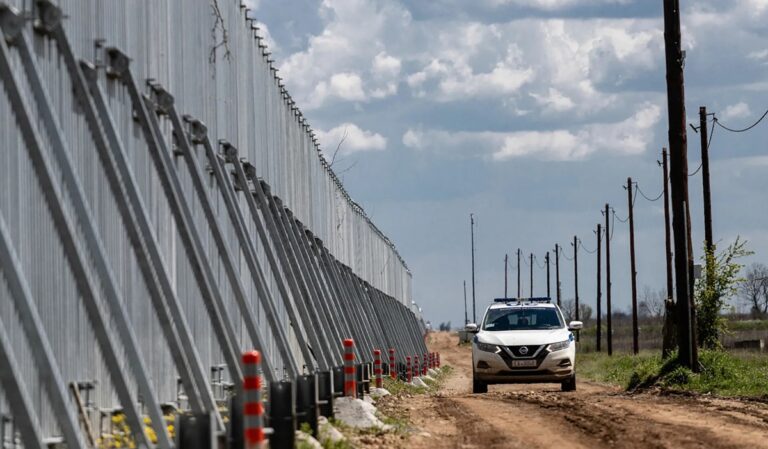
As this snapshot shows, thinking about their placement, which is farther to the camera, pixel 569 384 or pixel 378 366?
pixel 569 384

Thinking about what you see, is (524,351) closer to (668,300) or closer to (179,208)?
(668,300)

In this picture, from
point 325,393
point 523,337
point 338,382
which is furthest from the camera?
point 523,337

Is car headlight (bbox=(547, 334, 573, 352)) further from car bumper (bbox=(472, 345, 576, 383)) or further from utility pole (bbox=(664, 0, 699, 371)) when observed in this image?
utility pole (bbox=(664, 0, 699, 371))

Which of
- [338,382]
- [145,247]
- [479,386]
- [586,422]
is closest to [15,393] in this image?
[145,247]

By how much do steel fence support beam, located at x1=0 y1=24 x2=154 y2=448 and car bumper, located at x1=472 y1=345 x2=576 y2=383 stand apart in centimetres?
1638

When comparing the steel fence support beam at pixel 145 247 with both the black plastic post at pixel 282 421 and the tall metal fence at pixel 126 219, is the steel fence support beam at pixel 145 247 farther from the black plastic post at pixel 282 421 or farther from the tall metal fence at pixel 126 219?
the black plastic post at pixel 282 421

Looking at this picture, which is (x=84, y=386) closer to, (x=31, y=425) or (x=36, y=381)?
(x=36, y=381)

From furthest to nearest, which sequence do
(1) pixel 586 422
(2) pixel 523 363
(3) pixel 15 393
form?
(2) pixel 523 363 < (1) pixel 586 422 < (3) pixel 15 393

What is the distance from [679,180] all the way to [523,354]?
4.68 m

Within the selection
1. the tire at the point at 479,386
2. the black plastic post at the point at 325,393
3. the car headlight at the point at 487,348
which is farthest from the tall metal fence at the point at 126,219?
the tire at the point at 479,386

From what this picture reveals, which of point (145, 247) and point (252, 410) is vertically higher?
point (145, 247)

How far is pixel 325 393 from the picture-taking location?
15.1 m

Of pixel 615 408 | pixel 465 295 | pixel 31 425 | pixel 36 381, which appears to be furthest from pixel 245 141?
pixel 465 295

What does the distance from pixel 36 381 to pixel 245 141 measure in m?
9.49
